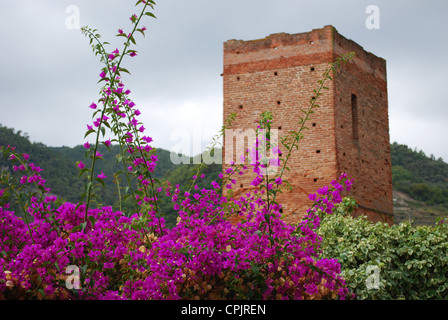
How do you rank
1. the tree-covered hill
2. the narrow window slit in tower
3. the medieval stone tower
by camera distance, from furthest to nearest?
the tree-covered hill < the narrow window slit in tower < the medieval stone tower

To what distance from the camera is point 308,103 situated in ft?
48.7

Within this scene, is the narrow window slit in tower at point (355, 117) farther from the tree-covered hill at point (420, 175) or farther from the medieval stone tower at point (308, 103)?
the tree-covered hill at point (420, 175)

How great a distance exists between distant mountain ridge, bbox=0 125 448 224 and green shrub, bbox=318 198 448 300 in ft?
72.5

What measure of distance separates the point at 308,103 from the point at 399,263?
817 centimetres

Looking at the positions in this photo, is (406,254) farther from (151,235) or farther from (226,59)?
(226,59)

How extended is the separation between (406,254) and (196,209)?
3.87 meters

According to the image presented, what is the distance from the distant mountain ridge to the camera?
3512cm

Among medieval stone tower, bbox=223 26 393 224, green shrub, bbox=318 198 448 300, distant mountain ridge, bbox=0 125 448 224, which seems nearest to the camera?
green shrub, bbox=318 198 448 300

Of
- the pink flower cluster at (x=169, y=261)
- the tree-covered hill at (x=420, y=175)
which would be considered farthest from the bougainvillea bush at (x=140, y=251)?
the tree-covered hill at (x=420, y=175)

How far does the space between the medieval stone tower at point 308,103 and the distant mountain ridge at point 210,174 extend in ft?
47.7

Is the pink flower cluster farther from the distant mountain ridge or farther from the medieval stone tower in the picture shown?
the distant mountain ridge

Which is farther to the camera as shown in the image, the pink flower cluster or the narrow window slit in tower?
the narrow window slit in tower

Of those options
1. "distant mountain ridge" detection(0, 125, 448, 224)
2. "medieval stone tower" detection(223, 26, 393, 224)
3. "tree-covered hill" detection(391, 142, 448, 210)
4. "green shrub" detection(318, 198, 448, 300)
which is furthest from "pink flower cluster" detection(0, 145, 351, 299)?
"tree-covered hill" detection(391, 142, 448, 210)
